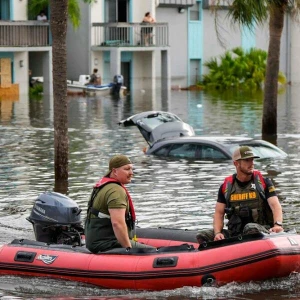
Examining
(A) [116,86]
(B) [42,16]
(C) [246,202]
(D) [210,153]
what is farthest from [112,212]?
(A) [116,86]

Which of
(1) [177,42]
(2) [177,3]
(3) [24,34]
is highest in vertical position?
(2) [177,3]

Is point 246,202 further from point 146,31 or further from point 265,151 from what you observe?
point 146,31

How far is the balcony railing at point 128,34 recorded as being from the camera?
59.3 metres

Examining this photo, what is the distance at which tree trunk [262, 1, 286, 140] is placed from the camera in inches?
1201

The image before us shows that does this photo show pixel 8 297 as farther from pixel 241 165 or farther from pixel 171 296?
pixel 241 165

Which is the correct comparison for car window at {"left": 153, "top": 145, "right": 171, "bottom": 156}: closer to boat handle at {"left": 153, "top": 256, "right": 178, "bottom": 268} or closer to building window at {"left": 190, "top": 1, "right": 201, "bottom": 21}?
boat handle at {"left": 153, "top": 256, "right": 178, "bottom": 268}

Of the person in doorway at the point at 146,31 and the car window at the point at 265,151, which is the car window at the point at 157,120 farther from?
the person in doorway at the point at 146,31

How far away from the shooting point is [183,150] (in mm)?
27156

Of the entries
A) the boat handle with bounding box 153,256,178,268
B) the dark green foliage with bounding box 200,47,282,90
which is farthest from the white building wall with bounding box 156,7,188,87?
the boat handle with bounding box 153,256,178,268

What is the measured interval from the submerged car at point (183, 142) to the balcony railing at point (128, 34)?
98.5 feet

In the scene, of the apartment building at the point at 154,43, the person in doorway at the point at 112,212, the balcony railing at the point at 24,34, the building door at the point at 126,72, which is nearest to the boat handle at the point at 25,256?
the person in doorway at the point at 112,212

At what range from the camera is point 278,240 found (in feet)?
42.6

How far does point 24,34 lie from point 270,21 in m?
25.4

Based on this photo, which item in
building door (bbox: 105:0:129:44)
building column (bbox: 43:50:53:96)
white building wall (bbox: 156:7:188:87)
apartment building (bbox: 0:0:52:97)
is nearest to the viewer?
apartment building (bbox: 0:0:52:97)
